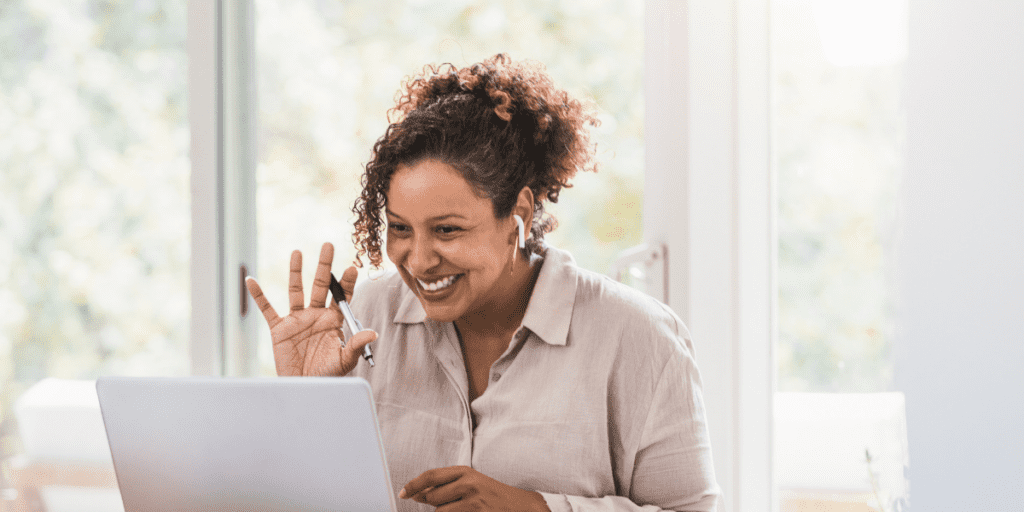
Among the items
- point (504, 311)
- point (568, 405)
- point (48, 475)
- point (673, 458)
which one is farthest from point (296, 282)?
point (48, 475)

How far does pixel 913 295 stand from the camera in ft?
4.09

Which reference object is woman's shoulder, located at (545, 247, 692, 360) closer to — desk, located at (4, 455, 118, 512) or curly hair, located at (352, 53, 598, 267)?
curly hair, located at (352, 53, 598, 267)

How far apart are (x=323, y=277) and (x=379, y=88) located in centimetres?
86

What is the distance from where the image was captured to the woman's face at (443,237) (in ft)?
3.39

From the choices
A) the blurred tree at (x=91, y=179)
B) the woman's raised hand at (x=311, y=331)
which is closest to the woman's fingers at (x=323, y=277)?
the woman's raised hand at (x=311, y=331)

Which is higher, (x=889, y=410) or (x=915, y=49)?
(x=915, y=49)

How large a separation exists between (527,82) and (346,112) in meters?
0.81

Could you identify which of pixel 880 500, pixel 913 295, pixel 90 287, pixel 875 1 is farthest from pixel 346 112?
pixel 880 500

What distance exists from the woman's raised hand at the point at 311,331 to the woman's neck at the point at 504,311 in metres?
0.21

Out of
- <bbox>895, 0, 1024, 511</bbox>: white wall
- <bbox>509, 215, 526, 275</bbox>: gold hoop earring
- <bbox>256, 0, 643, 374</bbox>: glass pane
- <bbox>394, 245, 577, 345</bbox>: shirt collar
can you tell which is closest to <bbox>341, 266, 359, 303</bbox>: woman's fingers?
<bbox>394, 245, 577, 345</bbox>: shirt collar

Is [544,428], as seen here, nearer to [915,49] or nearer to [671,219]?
[671,219]

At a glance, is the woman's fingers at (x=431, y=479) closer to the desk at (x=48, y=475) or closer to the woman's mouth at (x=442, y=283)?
the woman's mouth at (x=442, y=283)

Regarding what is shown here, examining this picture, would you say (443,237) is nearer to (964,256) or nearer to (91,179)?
(964,256)

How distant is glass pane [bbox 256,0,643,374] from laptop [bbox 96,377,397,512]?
1029mm
